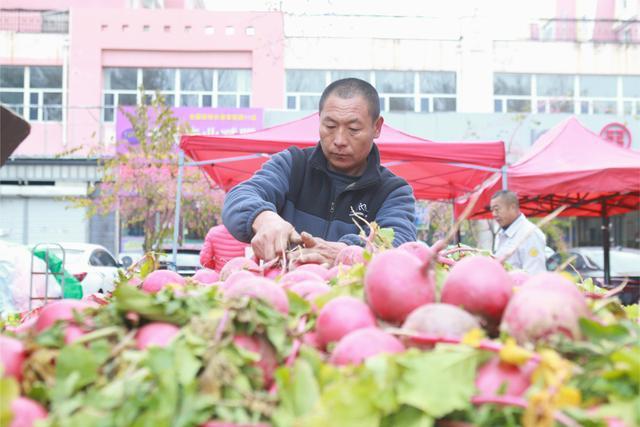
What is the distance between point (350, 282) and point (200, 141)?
635 centimetres

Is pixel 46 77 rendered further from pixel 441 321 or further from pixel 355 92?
pixel 441 321

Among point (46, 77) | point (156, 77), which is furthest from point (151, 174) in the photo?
point (46, 77)

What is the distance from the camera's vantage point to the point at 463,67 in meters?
21.2

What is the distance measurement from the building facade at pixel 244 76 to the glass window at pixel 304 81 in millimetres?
36

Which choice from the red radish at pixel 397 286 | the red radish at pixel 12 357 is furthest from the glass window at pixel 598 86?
the red radish at pixel 12 357

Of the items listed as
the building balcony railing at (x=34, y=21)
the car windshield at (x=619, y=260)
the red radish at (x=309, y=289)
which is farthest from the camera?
the building balcony railing at (x=34, y=21)

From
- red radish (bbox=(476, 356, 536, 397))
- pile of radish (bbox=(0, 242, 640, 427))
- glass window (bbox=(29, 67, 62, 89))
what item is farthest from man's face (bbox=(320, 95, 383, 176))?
glass window (bbox=(29, 67, 62, 89))

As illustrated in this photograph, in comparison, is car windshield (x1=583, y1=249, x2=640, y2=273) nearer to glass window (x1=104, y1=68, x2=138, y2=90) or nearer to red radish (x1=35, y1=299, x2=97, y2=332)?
red radish (x1=35, y1=299, x2=97, y2=332)

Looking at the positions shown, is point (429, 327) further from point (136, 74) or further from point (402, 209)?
point (136, 74)

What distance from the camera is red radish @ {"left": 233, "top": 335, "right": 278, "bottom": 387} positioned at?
115cm

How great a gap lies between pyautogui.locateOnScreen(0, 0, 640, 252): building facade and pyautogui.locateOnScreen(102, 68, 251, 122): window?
4cm

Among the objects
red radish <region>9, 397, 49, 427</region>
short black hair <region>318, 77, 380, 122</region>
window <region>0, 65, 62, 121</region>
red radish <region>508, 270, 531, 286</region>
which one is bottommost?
red radish <region>9, 397, 49, 427</region>

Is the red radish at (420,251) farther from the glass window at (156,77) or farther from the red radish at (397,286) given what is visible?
the glass window at (156,77)

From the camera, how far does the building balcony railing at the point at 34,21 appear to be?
20.8 metres
